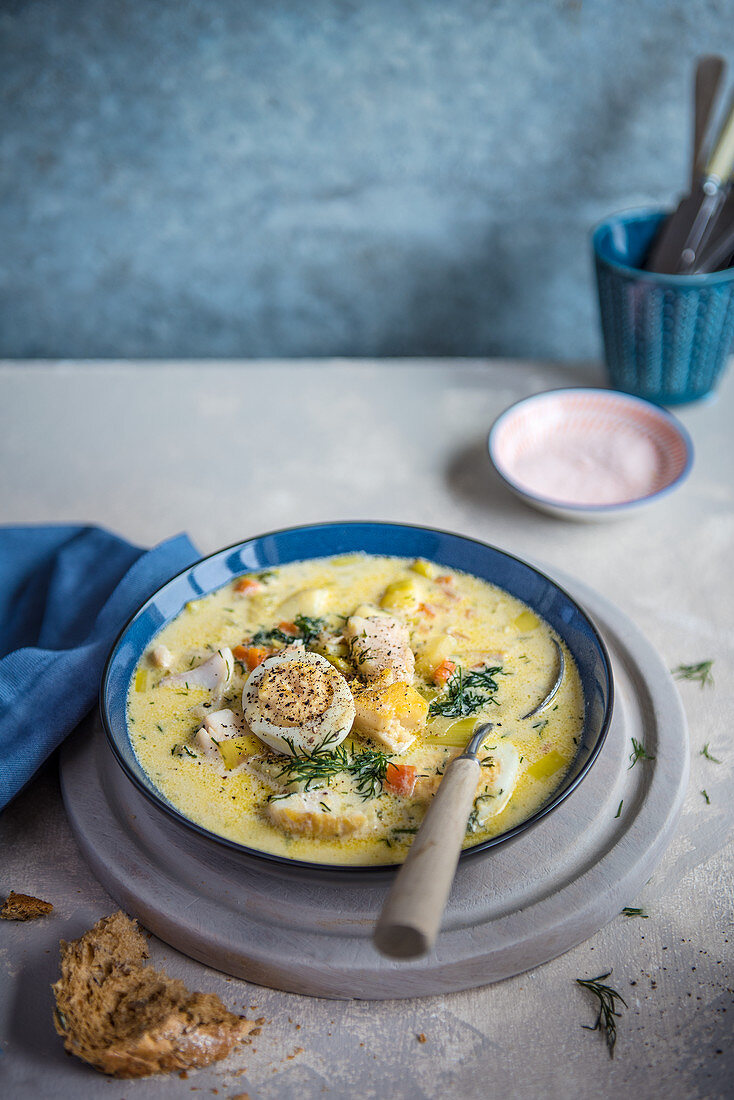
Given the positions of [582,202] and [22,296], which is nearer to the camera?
[582,202]

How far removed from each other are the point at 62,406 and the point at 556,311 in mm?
1567

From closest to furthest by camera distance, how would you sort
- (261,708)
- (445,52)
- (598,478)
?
(261,708), (598,478), (445,52)

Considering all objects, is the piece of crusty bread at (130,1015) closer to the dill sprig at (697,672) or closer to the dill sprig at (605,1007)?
the dill sprig at (605,1007)

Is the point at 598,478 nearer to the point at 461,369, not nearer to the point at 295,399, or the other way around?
the point at 461,369

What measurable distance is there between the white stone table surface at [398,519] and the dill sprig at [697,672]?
0.02 m

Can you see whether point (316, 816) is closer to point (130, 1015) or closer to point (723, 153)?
point (130, 1015)

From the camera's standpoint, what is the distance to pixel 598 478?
2258 millimetres

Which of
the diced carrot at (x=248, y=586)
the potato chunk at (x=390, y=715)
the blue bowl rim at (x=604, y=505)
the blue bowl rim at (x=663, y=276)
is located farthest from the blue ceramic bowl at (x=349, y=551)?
the blue bowl rim at (x=663, y=276)

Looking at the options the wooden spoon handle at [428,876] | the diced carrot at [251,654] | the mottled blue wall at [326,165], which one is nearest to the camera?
the wooden spoon handle at [428,876]

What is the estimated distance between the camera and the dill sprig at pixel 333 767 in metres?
1.35

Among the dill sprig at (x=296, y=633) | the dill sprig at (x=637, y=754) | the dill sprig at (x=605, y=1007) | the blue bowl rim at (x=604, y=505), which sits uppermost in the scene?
the dill sprig at (x=296, y=633)

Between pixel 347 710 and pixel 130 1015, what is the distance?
0.50 meters

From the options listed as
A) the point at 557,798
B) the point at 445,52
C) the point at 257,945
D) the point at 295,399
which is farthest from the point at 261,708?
the point at 445,52

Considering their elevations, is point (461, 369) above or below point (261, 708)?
below
